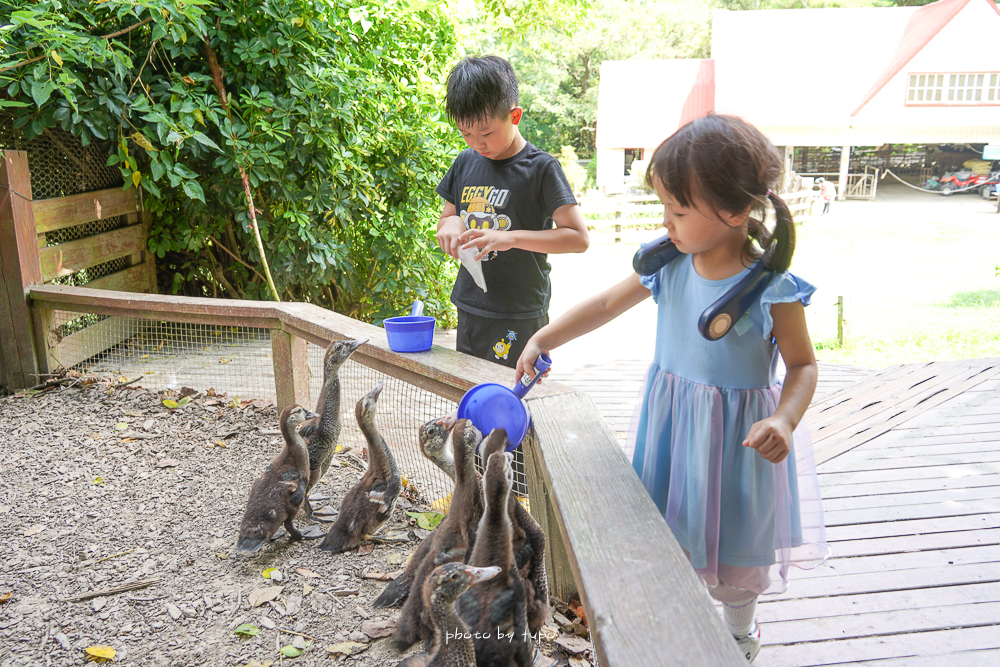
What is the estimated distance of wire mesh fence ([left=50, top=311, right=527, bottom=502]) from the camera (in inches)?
153

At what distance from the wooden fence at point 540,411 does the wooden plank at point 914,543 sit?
134cm

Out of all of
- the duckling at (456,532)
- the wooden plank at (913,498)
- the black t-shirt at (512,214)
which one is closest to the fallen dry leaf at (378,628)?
the duckling at (456,532)

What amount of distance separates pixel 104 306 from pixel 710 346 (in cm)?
391

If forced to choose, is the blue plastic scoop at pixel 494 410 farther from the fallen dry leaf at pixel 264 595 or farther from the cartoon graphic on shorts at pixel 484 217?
the fallen dry leaf at pixel 264 595

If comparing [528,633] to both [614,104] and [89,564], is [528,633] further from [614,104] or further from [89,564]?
[614,104]

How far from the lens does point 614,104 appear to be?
26.2m

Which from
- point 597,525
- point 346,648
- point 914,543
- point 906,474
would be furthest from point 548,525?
point 906,474

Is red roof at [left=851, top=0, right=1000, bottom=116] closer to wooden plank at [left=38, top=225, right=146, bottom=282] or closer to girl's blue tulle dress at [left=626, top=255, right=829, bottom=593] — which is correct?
wooden plank at [left=38, top=225, right=146, bottom=282]

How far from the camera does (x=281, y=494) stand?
108 inches

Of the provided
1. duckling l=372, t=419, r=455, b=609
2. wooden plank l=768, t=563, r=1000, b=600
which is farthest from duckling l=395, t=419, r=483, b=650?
wooden plank l=768, t=563, r=1000, b=600

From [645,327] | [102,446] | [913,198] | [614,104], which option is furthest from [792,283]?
[913,198]

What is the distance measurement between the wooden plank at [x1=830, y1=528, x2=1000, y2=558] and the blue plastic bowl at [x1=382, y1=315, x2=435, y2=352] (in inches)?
77.1

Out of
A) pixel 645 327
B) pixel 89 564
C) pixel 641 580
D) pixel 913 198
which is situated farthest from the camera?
pixel 913 198

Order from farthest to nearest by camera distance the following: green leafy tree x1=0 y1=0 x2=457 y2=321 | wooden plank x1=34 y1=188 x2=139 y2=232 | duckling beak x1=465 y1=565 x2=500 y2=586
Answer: wooden plank x1=34 y1=188 x2=139 y2=232 < green leafy tree x1=0 y1=0 x2=457 y2=321 < duckling beak x1=465 y1=565 x2=500 y2=586
